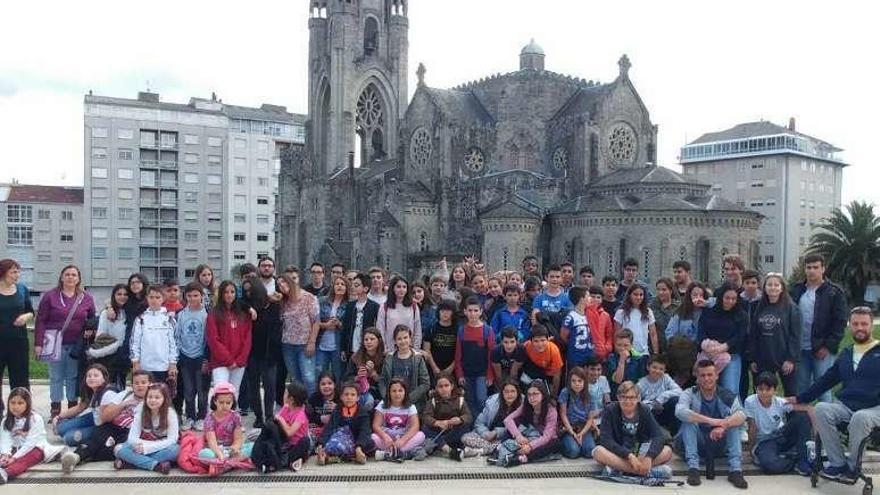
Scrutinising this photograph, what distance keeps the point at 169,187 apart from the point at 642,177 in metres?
46.7

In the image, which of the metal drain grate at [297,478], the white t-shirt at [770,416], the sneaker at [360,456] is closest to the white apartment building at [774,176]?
the white t-shirt at [770,416]

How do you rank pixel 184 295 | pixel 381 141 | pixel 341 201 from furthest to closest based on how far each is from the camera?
pixel 381 141, pixel 341 201, pixel 184 295

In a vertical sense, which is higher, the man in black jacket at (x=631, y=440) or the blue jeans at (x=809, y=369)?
the blue jeans at (x=809, y=369)

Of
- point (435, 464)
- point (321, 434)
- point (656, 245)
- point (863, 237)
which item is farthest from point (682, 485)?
point (863, 237)

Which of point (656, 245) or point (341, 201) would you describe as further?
point (341, 201)

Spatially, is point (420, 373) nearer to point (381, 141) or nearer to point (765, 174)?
point (381, 141)

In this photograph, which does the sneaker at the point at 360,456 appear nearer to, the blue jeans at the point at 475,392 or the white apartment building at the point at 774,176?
the blue jeans at the point at 475,392

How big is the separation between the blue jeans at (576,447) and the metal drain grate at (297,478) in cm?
49

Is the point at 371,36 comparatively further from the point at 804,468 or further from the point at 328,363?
the point at 804,468

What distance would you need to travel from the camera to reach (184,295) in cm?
1046

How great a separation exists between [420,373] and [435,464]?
1210 millimetres

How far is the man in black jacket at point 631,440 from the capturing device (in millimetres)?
8086

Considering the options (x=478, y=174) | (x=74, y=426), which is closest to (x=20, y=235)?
(x=478, y=174)

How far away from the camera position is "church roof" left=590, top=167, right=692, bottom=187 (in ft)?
139
